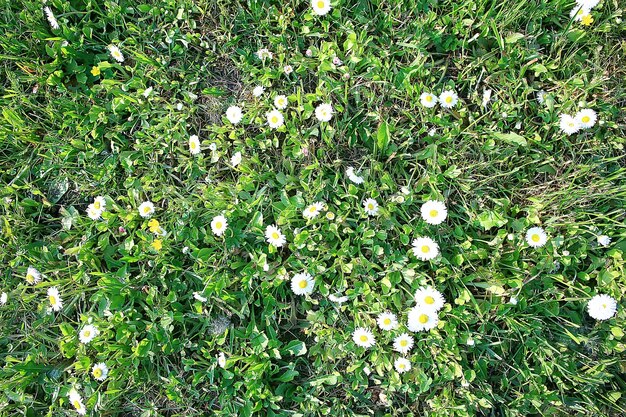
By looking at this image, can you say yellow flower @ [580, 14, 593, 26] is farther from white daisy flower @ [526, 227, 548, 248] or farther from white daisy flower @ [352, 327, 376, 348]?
white daisy flower @ [352, 327, 376, 348]

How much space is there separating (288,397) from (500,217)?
4.28 ft

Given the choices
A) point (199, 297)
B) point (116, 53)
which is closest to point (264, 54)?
point (116, 53)

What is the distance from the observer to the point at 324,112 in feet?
8.08

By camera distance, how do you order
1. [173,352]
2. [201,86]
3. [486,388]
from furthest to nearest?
1. [201,86]
2. [173,352]
3. [486,388]

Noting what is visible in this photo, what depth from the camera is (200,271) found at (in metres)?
2.39

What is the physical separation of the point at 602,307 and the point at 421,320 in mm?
808

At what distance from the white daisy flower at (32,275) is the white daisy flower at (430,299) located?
Result: 1.87 meters

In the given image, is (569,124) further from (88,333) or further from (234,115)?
(88,333)

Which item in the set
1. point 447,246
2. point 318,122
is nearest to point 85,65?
point 318,122

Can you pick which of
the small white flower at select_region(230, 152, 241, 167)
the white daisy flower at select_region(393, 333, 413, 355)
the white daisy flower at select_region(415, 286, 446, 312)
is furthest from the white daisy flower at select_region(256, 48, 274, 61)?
the white daisy flower at select_region(393, 333, 413, 355)

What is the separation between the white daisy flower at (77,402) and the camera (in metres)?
2.36

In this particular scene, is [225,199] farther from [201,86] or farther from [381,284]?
[381,284]

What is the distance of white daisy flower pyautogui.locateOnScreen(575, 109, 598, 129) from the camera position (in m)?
2.40

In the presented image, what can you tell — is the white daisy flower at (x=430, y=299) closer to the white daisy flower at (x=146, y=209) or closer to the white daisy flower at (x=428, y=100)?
the white daisy flower at (x=428, y=100)
